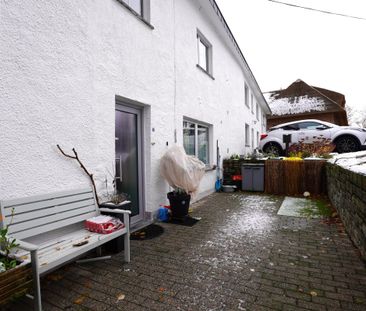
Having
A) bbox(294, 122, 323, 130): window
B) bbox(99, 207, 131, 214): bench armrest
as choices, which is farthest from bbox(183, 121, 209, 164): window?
bbox(294, 122, 323, 130): window

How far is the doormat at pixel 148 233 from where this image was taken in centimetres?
394

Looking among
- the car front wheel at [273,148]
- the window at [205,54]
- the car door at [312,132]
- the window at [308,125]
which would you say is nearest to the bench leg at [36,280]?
the window at [205,54]

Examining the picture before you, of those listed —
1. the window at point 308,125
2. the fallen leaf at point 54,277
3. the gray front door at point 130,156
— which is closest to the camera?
the fallen leaf at point 54,277

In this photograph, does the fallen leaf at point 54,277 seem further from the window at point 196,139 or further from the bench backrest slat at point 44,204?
the window at point 196,139

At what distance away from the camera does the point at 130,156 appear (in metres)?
4.54

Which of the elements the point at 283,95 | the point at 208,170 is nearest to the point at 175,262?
the point at 208,170

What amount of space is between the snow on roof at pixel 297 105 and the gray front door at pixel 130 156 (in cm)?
2403

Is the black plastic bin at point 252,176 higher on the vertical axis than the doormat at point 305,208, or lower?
higher

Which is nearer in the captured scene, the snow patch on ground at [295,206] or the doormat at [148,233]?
the doormat at [148,233]

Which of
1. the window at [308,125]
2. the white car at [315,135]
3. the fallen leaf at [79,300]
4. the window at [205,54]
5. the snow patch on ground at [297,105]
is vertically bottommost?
the fallen leaf at [79,300]

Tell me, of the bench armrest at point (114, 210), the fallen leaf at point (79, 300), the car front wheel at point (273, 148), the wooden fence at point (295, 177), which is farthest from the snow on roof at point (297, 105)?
the fallen leaf at point (79, 300)

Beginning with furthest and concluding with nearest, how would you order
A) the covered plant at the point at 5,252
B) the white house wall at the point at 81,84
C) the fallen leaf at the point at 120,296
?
the white house wall at the point at 81,84
the fallen leaf at the point at 120,296
the covered plant at the point at 5,252

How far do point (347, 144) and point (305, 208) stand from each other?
5.54 meters

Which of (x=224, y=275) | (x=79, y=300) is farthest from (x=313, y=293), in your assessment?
(x=79, y=300)
